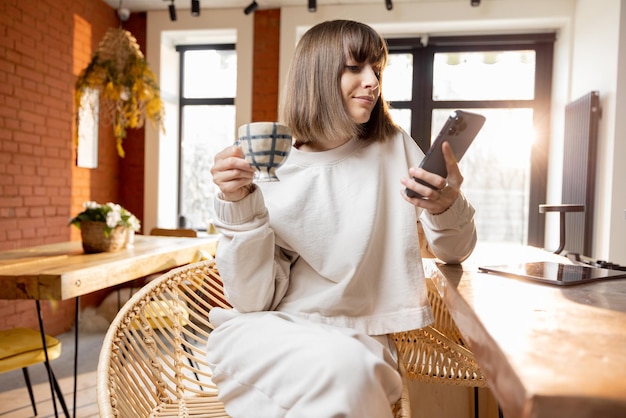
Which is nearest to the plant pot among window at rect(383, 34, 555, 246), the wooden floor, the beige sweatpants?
the wooden floor

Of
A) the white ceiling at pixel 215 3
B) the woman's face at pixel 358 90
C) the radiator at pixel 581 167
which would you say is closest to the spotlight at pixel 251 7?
the white ceiling at pixel 215 3

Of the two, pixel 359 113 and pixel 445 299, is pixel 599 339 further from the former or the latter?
pixel 359 113

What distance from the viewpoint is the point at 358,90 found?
1.18 metres

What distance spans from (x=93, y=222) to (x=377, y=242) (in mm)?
2193

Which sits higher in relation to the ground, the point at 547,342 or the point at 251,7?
the point at 251,7

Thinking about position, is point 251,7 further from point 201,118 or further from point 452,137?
Result: point 452,137

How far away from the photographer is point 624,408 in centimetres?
35

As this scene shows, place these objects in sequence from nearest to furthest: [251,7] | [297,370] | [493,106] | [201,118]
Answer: [297,370]
[251,7]
[493,106]
[201,118]

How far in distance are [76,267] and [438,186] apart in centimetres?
193

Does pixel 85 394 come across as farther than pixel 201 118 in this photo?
No

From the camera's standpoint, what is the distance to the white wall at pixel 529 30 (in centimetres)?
364

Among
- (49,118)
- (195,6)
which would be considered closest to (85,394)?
(49,118)

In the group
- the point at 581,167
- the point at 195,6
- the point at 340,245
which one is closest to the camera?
the point at 340,245

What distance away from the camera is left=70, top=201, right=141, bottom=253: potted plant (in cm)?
285
